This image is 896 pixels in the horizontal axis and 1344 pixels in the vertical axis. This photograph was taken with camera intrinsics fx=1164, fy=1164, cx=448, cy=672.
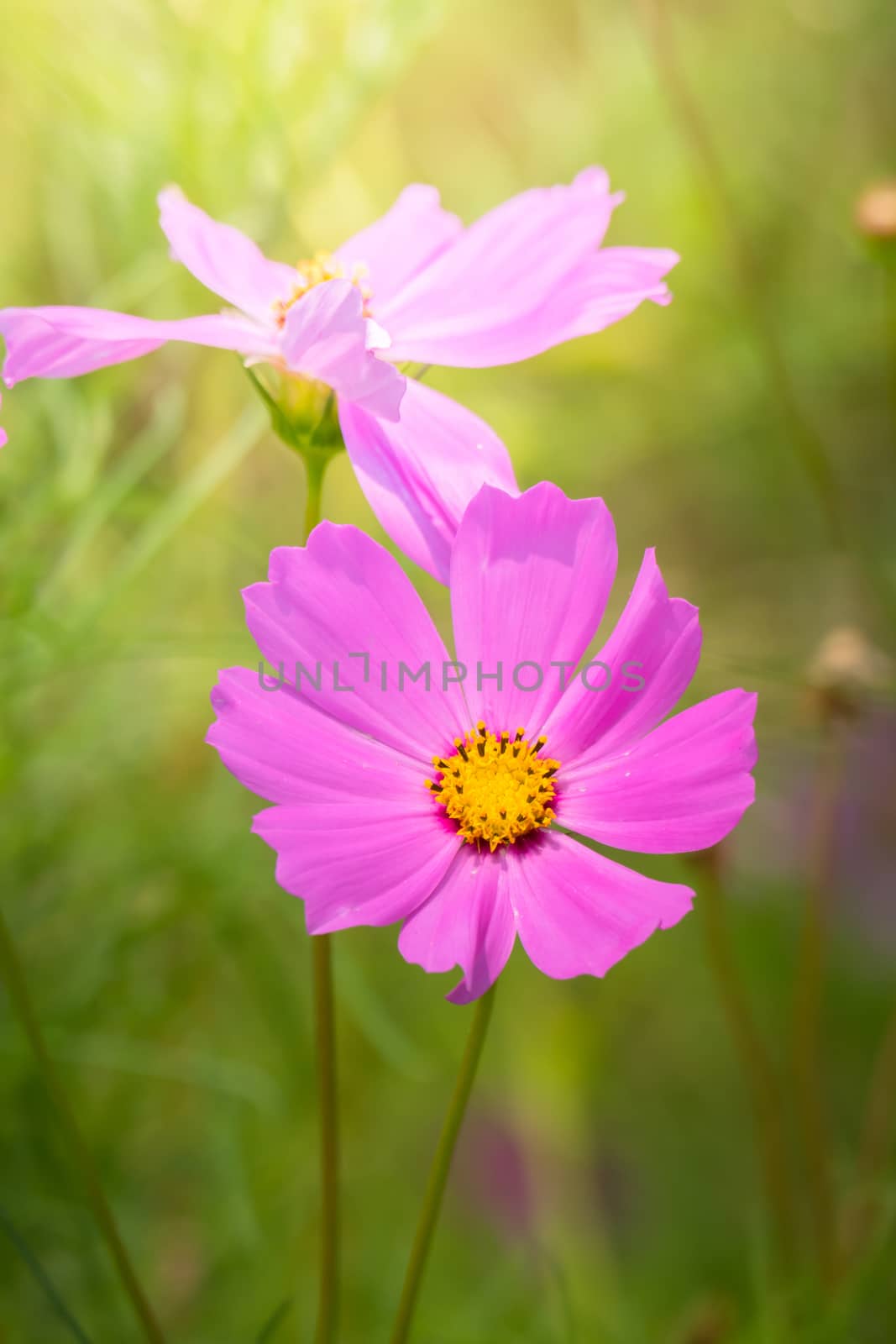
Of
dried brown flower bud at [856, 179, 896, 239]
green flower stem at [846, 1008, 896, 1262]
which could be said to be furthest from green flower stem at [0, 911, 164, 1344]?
dried brown flower bud at [856, 179, 896, 239]

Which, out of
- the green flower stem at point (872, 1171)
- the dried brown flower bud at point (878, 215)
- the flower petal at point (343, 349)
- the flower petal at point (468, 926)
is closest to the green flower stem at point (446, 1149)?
the flower petal at point (468, 926)

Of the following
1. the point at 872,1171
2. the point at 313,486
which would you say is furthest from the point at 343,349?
the point at 872,1171

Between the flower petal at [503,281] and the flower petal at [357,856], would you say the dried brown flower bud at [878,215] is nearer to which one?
the flower petal at [503,281]

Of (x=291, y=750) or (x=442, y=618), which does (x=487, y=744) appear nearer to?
(x=291, y=750)

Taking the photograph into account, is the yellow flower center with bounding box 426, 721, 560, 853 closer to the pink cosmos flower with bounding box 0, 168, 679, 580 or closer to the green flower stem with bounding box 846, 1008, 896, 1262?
the pink cosmos flower with bounding box 0, 168, 679, 580

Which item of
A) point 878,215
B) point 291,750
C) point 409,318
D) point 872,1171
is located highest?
point 878,215
